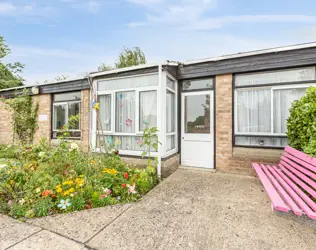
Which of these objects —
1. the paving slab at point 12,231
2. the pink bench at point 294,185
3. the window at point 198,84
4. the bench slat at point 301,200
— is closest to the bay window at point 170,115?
the window at point 198,84

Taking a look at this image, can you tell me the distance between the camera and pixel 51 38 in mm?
9000

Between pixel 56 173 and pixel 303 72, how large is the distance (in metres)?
6.03

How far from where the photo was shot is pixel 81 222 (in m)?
2.28

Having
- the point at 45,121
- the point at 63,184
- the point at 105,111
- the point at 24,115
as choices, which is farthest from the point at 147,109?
the point at 24,115

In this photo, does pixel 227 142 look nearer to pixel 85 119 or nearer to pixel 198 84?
pixel 198 84

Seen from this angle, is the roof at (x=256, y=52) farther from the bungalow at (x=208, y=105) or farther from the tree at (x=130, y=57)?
the tree at (x=130, y=57)

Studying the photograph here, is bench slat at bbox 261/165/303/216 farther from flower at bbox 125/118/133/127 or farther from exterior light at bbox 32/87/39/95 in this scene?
exterior light at bbox 32/87/39/95

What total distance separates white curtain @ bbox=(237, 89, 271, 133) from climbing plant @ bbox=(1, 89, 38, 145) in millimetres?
8087

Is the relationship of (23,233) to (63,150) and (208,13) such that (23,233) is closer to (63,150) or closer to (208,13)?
(63,150)

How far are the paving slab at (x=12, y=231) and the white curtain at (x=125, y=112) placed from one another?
10.2ft

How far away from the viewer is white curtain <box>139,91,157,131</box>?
467 centimetres

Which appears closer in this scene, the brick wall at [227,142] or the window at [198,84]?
the brick wall at [227,142]

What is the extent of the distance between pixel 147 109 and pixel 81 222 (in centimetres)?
312

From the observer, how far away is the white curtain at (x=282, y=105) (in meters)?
4.14
